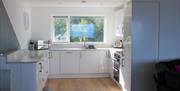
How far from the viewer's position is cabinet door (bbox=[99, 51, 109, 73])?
704 cm

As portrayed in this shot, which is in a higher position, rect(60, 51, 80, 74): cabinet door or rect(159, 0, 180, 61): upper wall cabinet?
rect(159, 0, 180, 61): upper wall cabinet

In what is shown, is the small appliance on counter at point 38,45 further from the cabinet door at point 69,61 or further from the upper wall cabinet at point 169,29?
the upper wall cabinet at point 169,29

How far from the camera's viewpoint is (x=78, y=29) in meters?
7.68

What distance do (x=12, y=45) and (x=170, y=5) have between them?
10.6ft

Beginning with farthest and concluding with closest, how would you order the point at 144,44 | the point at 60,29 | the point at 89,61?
the point at 60,29 < the point at 89,61 < the point at 144,44

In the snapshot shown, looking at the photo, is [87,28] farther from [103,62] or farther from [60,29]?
[103,62]

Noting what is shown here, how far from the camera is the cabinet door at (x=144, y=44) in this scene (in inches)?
176

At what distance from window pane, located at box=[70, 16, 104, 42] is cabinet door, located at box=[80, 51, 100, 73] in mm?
851

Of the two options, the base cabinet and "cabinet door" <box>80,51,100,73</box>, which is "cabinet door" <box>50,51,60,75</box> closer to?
the base cabinet

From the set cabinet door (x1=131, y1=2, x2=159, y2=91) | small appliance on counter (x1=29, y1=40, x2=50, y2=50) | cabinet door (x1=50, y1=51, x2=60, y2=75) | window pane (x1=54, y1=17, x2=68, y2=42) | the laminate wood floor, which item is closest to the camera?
cabinet door (x1=131, y1=2, x2=159, y2=91)

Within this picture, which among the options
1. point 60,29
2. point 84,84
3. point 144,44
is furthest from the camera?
point 60,29

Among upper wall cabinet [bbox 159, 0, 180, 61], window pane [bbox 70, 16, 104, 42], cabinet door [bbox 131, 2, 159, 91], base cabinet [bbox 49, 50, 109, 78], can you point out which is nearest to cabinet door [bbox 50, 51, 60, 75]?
base cabinet [bbox 49, 50, 109, 78]

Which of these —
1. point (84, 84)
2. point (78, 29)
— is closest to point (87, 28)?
point (78, 29)

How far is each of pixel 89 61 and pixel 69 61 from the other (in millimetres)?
588
